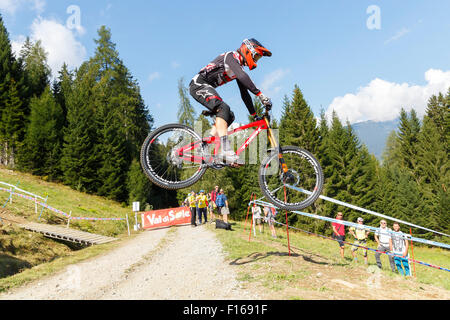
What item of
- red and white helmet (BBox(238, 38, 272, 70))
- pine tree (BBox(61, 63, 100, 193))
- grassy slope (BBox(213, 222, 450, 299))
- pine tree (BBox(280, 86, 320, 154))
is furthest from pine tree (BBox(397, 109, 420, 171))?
red and white helmet (BBox(238, 38, 272, 70))

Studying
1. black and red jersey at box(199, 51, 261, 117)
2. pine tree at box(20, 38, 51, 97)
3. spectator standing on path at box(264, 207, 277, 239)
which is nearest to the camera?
black and red jersey at box(199, 51, 261, 117)

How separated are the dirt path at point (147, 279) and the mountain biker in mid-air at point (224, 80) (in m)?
3.42

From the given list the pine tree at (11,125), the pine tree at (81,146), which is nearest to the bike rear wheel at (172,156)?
the pine tree at (81,146)

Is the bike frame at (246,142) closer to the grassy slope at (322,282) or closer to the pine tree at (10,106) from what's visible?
the grassy slope at (322,282)

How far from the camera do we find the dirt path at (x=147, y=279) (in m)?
6.89

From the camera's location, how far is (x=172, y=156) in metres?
5.77

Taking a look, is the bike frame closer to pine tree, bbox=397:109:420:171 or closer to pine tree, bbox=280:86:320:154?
pine tree, bbox=280:86:320:154

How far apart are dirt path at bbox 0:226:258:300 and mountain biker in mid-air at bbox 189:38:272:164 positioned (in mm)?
3416

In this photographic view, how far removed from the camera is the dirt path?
6.89 metres

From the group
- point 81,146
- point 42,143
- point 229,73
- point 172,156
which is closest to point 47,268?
point 172,156

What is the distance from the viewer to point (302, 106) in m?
44.3

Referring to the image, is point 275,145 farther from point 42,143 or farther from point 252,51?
point 42,143

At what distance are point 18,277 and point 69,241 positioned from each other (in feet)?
22.2

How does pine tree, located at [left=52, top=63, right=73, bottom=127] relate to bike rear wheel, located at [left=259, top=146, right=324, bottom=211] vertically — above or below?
above
